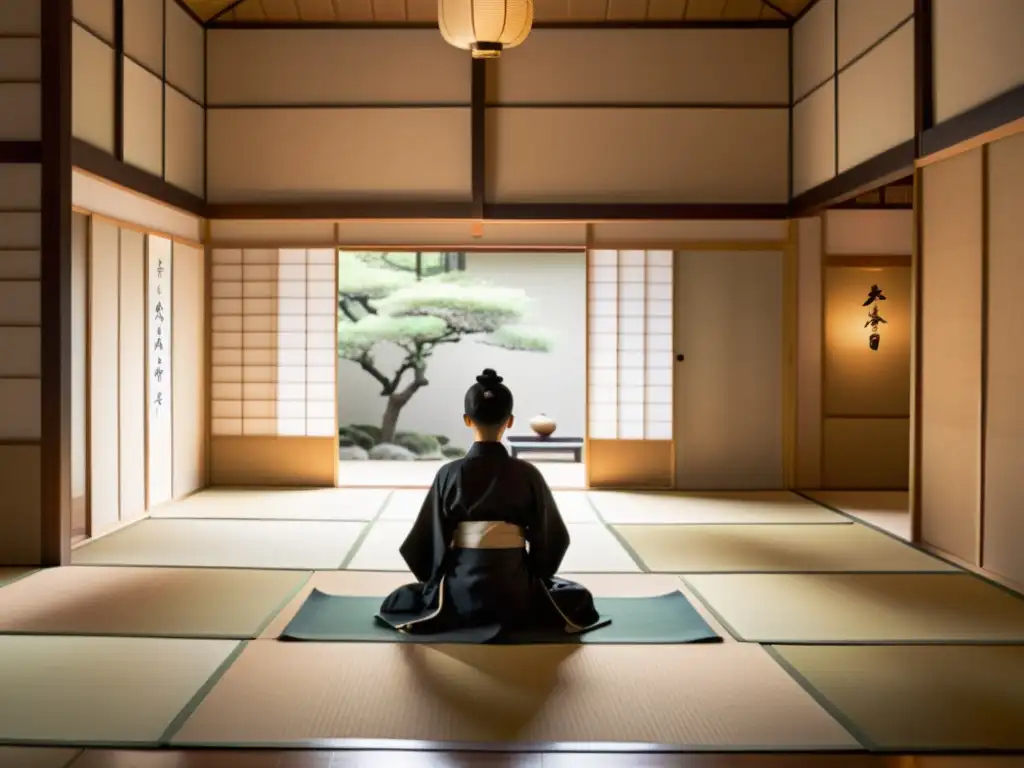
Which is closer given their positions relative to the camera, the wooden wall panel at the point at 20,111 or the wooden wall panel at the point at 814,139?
the wooden wall panel at the point at 20,111

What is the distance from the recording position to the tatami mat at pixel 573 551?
423 cm

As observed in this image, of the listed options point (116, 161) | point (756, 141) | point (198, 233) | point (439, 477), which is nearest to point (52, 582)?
point (439, 477)

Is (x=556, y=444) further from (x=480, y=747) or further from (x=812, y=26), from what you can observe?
(x=480, y=747)

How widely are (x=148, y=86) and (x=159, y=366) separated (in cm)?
173

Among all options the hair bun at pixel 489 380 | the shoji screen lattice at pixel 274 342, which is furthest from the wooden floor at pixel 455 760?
the shoji screen lattice at pixel 274 342

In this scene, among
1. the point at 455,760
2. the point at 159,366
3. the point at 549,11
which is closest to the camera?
the point at 455,760

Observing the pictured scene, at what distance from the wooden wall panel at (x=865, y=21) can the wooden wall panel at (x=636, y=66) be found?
0.91 meters

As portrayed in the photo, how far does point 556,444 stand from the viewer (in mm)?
7996

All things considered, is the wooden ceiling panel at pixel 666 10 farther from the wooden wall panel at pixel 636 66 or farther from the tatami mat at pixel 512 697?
the tatami mat at pixel 512 697

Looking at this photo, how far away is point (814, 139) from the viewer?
620 centimetres

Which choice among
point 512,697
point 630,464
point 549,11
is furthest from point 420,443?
point 512,697

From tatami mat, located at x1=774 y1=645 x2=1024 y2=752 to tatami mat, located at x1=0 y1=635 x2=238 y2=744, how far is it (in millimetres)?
1850

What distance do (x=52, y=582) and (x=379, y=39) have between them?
14.4 ft

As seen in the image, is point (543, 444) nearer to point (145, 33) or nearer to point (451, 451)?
point (451, 451)
